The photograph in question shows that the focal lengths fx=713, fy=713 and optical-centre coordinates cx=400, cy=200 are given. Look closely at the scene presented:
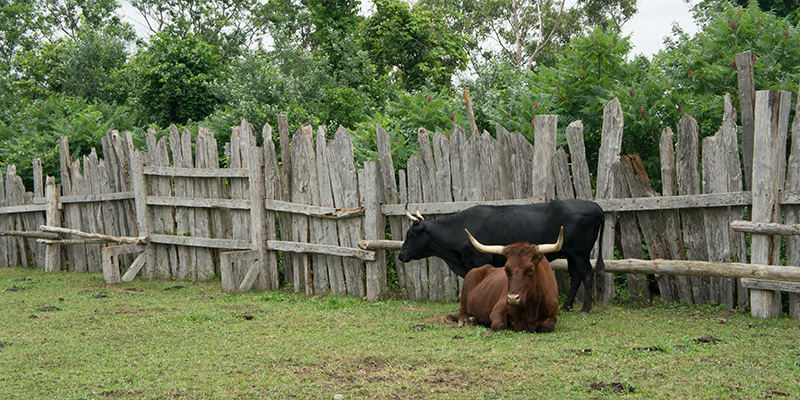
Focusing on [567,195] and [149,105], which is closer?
[567,195]

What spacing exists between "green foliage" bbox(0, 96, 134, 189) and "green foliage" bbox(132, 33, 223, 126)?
2.82 ft

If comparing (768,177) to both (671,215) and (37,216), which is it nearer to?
(671,215)

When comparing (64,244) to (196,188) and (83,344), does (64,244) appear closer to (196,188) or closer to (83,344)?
(196,188)

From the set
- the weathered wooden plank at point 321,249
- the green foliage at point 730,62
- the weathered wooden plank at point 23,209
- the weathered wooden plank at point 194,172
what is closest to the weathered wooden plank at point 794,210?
the green foliage at point 730,62

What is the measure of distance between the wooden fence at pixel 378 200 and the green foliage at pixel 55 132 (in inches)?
48.3

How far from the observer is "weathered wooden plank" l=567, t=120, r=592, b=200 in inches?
321

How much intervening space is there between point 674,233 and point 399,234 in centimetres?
335

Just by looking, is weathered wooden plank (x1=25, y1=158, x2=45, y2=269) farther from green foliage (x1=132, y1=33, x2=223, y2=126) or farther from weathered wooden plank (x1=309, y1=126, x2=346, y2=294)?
weathered wooden plank (x1=309, y1=126, x2=346, y2=294)

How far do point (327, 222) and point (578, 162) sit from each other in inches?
136

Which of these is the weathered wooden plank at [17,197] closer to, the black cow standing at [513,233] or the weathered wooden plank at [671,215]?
the black cow standing at [513,233]

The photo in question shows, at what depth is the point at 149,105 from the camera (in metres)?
18.1

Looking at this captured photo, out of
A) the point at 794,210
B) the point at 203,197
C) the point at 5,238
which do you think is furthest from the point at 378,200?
the point at 5,238

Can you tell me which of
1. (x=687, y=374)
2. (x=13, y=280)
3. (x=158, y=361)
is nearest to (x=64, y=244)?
(x=13, y=280)

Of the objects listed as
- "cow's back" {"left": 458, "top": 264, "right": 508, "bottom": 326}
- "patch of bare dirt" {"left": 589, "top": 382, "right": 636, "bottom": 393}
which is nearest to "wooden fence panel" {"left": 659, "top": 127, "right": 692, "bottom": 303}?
"cow's back" {"left": 458, "top": 264, "right": 508, "bottom": 326}
